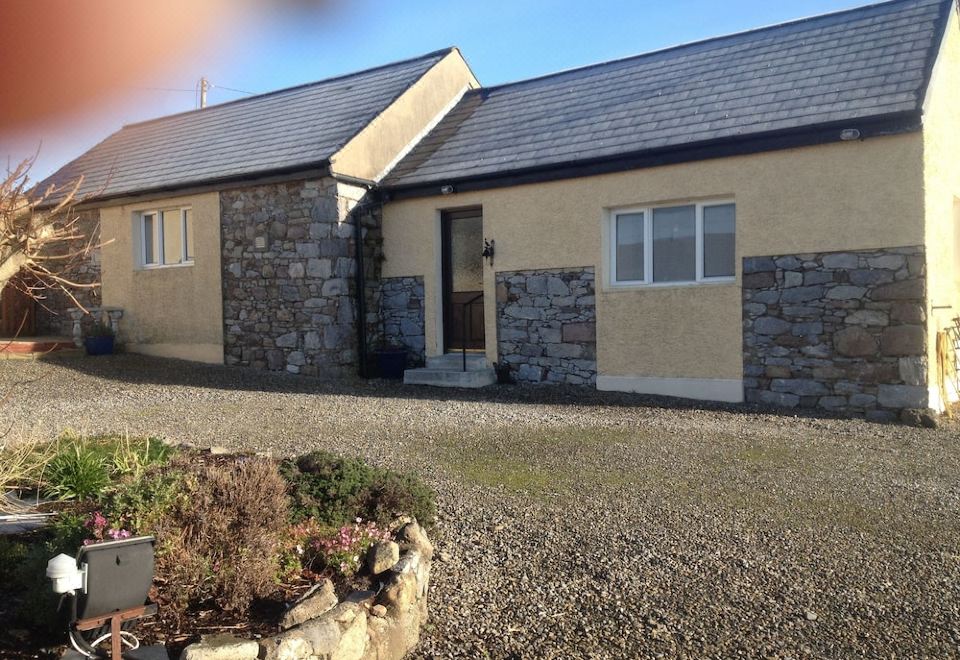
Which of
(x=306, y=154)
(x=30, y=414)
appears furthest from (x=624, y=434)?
(x=306, y=154)

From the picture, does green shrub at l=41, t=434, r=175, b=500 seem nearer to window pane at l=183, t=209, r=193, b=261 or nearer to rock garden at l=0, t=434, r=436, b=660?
rock garden at l=0, t=434, r=436, b=660

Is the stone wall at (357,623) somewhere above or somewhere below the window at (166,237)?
below

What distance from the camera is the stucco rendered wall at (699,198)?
9.13 meters

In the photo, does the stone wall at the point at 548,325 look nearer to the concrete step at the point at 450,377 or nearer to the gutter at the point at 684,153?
the concrete step at the point at 450,377

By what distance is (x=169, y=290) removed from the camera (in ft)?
46.9

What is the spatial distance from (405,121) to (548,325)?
4.99 metres

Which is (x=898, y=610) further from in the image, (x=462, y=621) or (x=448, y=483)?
(x=448, y=483)

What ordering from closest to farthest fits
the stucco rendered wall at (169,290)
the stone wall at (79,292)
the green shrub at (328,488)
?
the green shrub at (328,488) → the stucco rendered wall at (169,290) → the stone wall at (79,292)

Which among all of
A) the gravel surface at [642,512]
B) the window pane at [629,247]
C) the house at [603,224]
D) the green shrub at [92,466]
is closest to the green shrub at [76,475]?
the green shrub at [92,466]

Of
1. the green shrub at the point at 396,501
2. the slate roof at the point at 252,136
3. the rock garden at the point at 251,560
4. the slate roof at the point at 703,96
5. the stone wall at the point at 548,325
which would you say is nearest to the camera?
the rock garden at the point at 251,560

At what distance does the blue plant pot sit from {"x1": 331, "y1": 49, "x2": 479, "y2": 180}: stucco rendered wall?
17.7 feet

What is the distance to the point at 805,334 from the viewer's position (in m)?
9.52

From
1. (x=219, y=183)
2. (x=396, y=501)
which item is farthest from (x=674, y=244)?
(x=219, y=183)

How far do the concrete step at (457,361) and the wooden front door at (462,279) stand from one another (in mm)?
303
